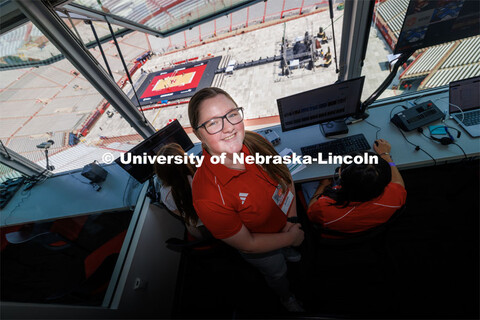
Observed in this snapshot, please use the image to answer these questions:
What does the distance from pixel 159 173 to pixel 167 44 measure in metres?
22.9

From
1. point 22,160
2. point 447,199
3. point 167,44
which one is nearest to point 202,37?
point 167,44

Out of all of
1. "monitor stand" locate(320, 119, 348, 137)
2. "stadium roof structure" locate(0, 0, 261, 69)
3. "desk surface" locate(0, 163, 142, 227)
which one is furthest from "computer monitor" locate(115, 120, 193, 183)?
"monitor stand" locate(320, 119, 348, 137)

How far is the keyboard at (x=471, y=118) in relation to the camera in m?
1.64

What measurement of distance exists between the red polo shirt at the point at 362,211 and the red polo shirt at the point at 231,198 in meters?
0.38

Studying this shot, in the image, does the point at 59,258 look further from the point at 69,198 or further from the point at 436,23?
the point at 436,23

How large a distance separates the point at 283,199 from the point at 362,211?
0.47m

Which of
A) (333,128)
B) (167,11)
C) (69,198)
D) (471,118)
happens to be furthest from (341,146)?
(69,198)

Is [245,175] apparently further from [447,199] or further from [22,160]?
[22,160]

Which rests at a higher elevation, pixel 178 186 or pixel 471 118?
pixel 471 118

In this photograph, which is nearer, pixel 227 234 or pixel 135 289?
pixel 227 234

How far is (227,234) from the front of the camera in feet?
3.02

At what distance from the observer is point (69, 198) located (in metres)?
2.13

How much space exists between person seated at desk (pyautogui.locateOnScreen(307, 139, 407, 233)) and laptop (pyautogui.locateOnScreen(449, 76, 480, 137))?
1.08m

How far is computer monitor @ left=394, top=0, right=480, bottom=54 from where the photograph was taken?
1.51 m
